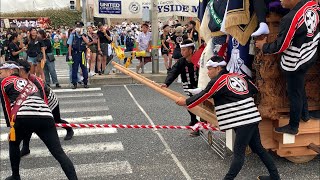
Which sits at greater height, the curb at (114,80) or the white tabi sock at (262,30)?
the white tabi sock at (262,30)

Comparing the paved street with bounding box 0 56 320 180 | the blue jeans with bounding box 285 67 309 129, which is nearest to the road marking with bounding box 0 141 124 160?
the paved street with bounding box 0 56 320 180

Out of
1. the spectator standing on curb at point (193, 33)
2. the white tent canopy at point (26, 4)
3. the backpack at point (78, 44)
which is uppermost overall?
the white tent canopy at point (26, 4)

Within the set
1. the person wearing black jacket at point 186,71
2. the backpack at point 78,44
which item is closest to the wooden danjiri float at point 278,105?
the person wearing black jacket at point 186,71

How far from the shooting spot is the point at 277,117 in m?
4.48

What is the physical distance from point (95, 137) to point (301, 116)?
143 inches

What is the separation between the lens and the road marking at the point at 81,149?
604 cm

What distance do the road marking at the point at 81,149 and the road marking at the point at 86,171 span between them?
1.97ft

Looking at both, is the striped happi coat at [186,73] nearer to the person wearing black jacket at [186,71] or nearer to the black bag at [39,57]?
the person wearing black jacket at [186,71]

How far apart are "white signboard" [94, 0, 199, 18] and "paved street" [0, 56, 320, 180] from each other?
6.37 m

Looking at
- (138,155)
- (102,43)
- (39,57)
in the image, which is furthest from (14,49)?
(138,155)

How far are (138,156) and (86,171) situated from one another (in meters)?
0.85

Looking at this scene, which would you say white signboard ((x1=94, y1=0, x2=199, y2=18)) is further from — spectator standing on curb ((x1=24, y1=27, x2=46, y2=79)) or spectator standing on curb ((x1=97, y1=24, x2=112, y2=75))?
spectator standing on curb ((x1=24, y1=27, x2=46, y2=79))

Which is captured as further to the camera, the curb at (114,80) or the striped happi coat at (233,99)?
the curb at (114,80)

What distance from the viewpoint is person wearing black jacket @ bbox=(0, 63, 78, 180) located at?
450 cm
